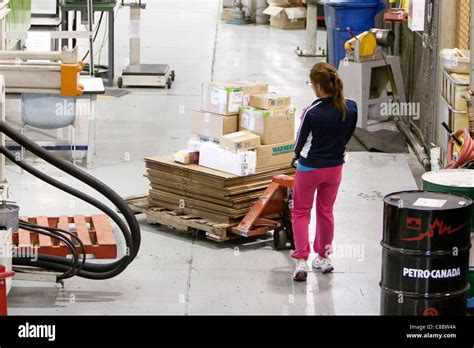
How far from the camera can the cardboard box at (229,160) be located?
9.77m

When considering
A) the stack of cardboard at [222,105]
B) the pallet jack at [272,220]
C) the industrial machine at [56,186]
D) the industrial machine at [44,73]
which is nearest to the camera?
the industrial machine at [56,186]

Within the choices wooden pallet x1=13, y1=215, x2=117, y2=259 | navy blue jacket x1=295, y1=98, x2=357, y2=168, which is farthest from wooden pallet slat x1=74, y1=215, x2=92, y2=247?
navy blue jacket x1=295, y1=98, x2=357, y2=168

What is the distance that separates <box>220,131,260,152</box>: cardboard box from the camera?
9805 millimetres

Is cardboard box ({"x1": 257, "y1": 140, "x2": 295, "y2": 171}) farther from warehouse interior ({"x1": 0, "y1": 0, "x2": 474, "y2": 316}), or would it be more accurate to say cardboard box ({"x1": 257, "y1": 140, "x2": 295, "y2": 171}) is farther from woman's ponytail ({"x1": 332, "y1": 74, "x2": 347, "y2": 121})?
woman's ponytail ({"x1": 332, "y1": 74, "x2": 347, "y2": 121})

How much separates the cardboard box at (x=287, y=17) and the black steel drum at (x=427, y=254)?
50.7 feet

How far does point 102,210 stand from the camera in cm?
831

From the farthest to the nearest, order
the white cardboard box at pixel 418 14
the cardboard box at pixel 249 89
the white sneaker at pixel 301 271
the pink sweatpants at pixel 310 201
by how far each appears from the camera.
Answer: the white cardboard box at pixel 418 14
the cardboard box at pixel 249 89
the white sneaker at pixel 301 271
the pink sweatpants at pixel 310 201

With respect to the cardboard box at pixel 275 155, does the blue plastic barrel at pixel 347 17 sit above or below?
above

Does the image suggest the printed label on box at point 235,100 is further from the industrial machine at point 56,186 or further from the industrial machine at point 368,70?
the industrial machine at point 368,70

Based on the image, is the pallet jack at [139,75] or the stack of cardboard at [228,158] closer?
the stack of cardboard at [228,158]

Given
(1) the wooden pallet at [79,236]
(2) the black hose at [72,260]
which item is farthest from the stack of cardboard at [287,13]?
(2) the black hose at [72,260]

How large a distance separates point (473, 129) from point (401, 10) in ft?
13.2

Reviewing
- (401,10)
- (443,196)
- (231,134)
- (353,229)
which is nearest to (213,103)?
(231,134)

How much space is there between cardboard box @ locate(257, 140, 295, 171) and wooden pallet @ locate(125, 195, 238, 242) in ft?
2.31
